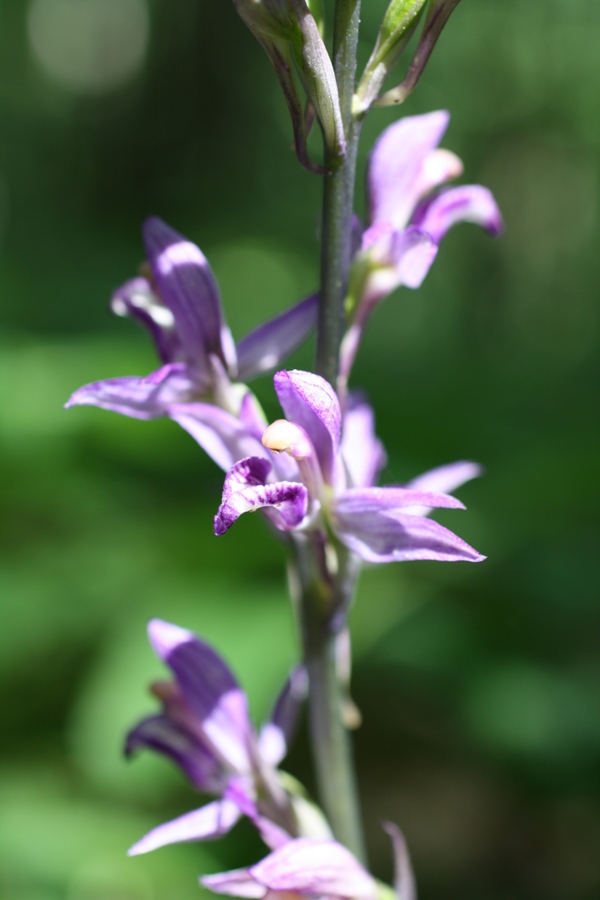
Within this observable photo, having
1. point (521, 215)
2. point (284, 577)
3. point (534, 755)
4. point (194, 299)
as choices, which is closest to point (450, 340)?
point (521, 215)

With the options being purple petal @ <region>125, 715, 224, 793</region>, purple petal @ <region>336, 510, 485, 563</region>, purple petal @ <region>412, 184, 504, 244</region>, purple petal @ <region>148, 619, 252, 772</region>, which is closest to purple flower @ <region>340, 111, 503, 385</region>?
purple petal @ <region>412, 184, 504, 244</region>

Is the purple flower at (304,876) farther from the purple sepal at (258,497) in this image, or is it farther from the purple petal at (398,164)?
the purple petal at (398,164)

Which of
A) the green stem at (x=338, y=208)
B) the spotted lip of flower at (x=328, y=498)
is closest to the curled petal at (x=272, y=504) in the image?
the spotted lip of flower at (x=328, y=498)

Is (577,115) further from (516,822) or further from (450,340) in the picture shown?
(516,822)

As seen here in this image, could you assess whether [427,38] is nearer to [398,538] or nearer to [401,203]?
[401,203]

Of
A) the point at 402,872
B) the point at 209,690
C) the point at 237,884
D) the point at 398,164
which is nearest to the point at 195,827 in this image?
the point at 237,884

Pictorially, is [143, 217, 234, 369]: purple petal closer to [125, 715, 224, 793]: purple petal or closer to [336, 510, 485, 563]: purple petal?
[336, 510, 485, 563]: purple petal
